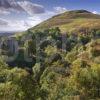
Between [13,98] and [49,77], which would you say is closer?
[13,98]

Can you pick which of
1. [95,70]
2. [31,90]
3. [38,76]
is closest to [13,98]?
[31,90]

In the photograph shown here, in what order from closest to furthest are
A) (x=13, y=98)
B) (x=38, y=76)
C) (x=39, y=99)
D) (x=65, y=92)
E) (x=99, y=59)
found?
(x=13, y=98), (x=39, y=99), (x=65, y=92), (x=38, y=76), (x=99, y=59)

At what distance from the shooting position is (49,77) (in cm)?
9462

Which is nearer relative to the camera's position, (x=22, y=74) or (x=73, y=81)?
(x=22, y=74)

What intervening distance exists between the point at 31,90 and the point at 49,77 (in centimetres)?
2644

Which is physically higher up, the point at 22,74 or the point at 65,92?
the point at 22,74

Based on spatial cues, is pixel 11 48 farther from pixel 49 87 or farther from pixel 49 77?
pixel 49 87

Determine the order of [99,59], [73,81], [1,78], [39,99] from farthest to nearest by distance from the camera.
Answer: [99,59], [73,81], [1,78], [39,99]

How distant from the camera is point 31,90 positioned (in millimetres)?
68438

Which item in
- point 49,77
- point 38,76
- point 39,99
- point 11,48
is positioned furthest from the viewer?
point 11,48

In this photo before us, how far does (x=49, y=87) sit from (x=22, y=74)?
45.7ft

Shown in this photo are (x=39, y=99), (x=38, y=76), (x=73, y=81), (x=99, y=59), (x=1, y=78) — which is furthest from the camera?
(x=99, y=59)

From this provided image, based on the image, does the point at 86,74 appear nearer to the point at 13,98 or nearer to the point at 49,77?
the point at 49,77

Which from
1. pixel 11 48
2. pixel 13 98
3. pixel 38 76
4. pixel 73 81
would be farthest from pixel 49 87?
pixel 11 48
